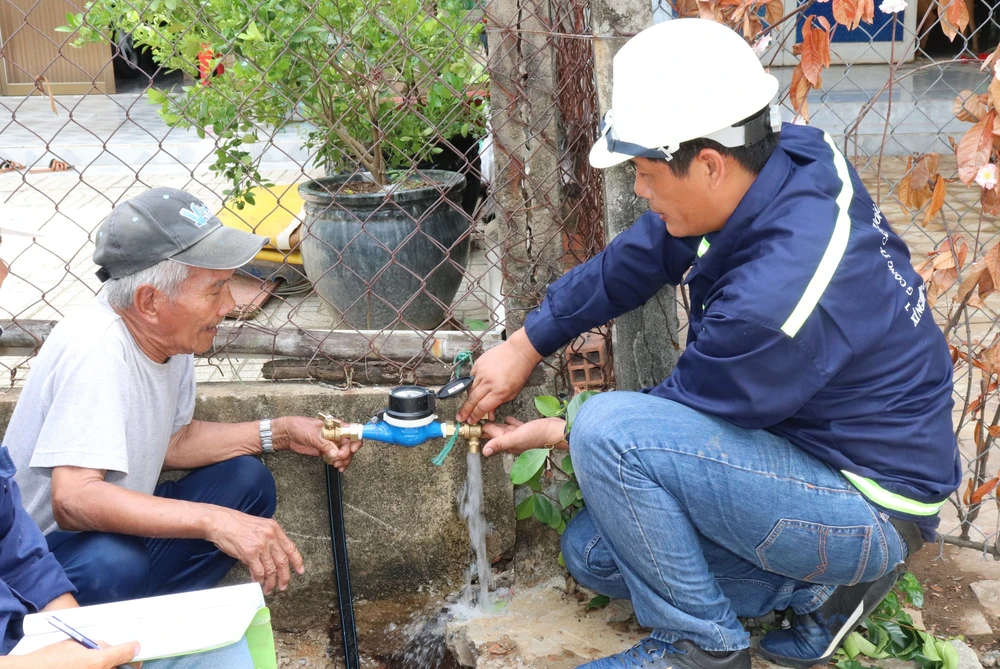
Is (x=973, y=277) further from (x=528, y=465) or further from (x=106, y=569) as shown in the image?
(x=106, y=569)

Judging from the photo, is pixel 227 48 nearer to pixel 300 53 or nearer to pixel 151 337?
pixel 300 53

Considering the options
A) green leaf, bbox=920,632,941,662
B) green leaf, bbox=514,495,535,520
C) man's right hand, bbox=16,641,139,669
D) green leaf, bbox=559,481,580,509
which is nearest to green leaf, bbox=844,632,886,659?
green leaf, bbox=920,632,941,662

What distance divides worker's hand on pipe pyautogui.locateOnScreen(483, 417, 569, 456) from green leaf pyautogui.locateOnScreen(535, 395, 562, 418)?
79 millimetres

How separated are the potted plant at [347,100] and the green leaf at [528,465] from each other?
33.2 inches

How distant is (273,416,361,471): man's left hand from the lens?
9.09ft

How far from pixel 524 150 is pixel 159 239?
109 centimetres

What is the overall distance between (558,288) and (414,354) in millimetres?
566

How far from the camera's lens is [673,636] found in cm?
236

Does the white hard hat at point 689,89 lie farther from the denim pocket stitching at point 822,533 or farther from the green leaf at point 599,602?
the green leaf at point 599,602

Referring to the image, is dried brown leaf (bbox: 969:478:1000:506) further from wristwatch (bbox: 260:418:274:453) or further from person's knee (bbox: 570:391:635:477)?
wristwatch (bbox: 260:418:274:453)

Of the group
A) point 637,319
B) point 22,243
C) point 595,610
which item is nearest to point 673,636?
point 595,610

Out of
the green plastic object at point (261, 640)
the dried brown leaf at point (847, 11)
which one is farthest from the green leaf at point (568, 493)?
the dried brown leaf at point (847, 11)

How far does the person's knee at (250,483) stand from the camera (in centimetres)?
274

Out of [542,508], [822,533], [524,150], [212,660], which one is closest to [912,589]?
[822,533]
